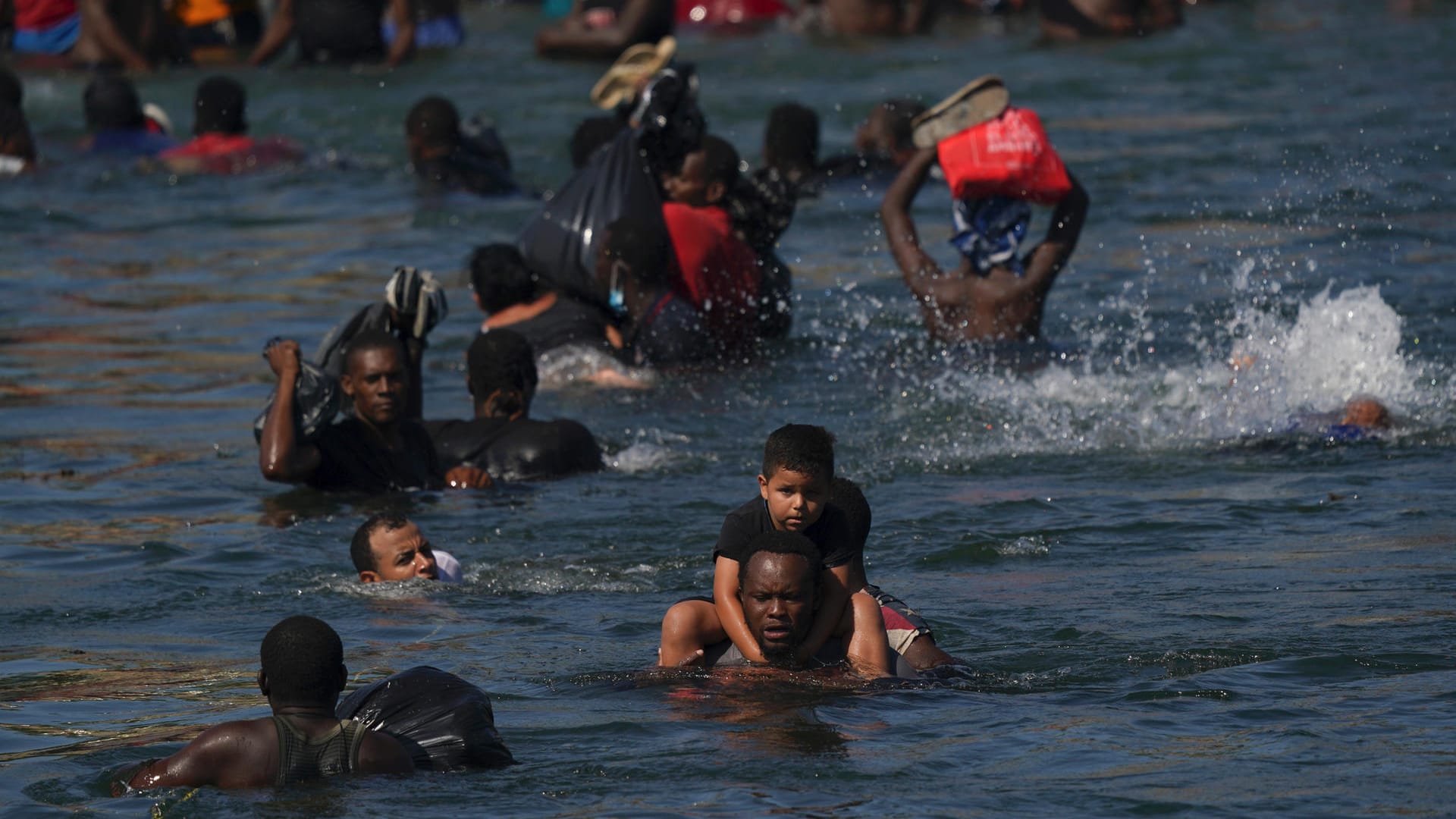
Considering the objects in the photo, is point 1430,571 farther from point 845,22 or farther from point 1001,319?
point 845,22

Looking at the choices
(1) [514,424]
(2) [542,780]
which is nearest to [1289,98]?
(1) [514,424]

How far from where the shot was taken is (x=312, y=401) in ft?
28.2

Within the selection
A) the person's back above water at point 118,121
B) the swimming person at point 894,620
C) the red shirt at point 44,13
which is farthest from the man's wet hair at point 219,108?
the swimming person at point 894,620

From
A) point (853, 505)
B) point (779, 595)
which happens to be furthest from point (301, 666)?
point (853, 505)

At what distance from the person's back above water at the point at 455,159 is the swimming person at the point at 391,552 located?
7871 millimetres

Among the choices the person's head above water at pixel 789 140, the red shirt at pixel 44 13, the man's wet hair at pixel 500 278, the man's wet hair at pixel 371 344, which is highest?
the red shirt at pixel 44 13

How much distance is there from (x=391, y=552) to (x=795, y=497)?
1814 millimetres

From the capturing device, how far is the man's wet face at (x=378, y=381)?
28.7ft

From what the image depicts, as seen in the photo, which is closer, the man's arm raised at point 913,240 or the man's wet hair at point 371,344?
the man's wet hair at point 371,344

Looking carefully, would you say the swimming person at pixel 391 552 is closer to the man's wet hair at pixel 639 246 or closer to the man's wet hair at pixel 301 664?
the man's wet hair at pixel 301 664

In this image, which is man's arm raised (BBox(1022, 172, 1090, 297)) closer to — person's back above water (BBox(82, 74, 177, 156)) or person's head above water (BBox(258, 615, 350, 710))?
person's head above water (BBox(258, 615, 350, 710))

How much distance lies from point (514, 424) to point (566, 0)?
679 inches

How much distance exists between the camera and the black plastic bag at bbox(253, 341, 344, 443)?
28.2 feet

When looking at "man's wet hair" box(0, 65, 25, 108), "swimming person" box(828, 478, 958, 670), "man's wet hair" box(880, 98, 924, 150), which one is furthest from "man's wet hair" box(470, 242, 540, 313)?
"man's wet hair" box(0, 65, 25, 108)
